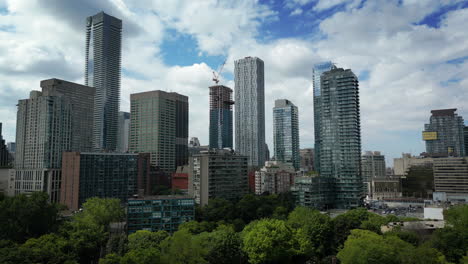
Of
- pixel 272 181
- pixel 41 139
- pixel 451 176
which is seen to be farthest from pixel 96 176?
pixel 451 176

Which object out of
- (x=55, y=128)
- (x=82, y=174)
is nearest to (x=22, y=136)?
(x=55, y=128)

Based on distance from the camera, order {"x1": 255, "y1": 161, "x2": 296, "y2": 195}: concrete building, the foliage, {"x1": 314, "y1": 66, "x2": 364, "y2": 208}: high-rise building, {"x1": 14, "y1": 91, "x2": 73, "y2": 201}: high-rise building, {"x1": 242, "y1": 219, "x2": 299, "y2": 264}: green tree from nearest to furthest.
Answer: {"x1": 242, "y1": 219, "x2": 299, "y2": 264}: green tree < the foliage < {"x1": 14, "y1": 91, "x2": 73, "y2": 201}: high-rise building < {"x1": 314, "y1": 66, "x2": 364, "y2": 208}: high-rise building < {"x1": 255, "y1": 161, "x2": 296, "y2": 195}: concrete building

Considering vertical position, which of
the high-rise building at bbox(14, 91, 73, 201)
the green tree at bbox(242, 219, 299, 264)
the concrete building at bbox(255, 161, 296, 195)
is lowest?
the green tree at bbox(242, 219, 299, 264)

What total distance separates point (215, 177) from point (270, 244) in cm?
6498

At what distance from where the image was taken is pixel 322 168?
159m

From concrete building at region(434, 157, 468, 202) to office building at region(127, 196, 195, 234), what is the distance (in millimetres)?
144345

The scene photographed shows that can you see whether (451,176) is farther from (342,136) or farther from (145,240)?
(145,240)

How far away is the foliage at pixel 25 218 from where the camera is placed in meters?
68.1

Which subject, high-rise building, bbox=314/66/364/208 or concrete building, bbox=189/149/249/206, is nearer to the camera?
concrete building, bbox=189/149/249/206

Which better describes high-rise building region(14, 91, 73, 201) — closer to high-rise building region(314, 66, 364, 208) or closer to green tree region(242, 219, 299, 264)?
green tree region(242, 219, 299, 264)

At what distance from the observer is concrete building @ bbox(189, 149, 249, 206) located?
124 meters

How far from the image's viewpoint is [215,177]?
415 feet

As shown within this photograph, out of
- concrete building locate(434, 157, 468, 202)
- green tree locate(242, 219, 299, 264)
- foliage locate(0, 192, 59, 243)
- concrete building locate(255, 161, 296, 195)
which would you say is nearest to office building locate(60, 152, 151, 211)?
foliage locate(0, 192, 59, 243)

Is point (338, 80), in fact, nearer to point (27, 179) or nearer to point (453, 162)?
point (453, 162)
